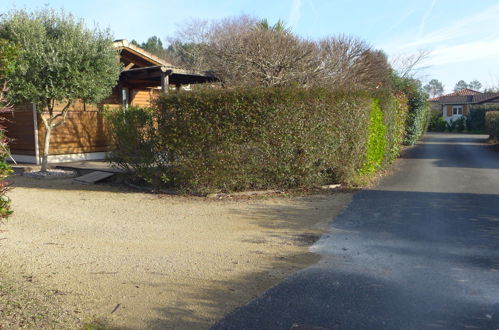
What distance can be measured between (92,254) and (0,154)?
219cm

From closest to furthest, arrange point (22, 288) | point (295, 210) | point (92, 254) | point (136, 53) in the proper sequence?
1. point (22, 288)
2. point (92, 254)
3. point (295, 210)
4. point (136, 53)

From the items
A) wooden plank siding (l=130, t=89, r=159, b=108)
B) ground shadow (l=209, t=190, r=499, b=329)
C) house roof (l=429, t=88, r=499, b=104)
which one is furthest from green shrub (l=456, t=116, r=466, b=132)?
ground shadow (l=209, t=190, r=499, b=329)

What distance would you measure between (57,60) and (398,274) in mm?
10875

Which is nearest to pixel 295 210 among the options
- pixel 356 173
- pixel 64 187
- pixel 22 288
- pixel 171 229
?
pixel 171 229

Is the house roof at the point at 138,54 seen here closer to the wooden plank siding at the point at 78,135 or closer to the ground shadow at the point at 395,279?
the wooden plank siding at the point at 78,135

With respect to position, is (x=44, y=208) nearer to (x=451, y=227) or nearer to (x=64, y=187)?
(x=64, y=187)

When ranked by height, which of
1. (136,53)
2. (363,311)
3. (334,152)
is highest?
(136,53)

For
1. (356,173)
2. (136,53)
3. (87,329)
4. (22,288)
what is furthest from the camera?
(136,53)

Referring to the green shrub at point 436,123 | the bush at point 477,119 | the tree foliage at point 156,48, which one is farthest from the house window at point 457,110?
the tree foliage at point 156,48

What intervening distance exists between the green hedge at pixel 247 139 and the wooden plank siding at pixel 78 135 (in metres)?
6.23

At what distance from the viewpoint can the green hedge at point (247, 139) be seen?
10.4 m

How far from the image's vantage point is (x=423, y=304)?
183 inches

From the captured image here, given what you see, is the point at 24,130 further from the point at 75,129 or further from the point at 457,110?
the point at 457,110

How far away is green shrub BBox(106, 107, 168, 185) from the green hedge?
3 cm
